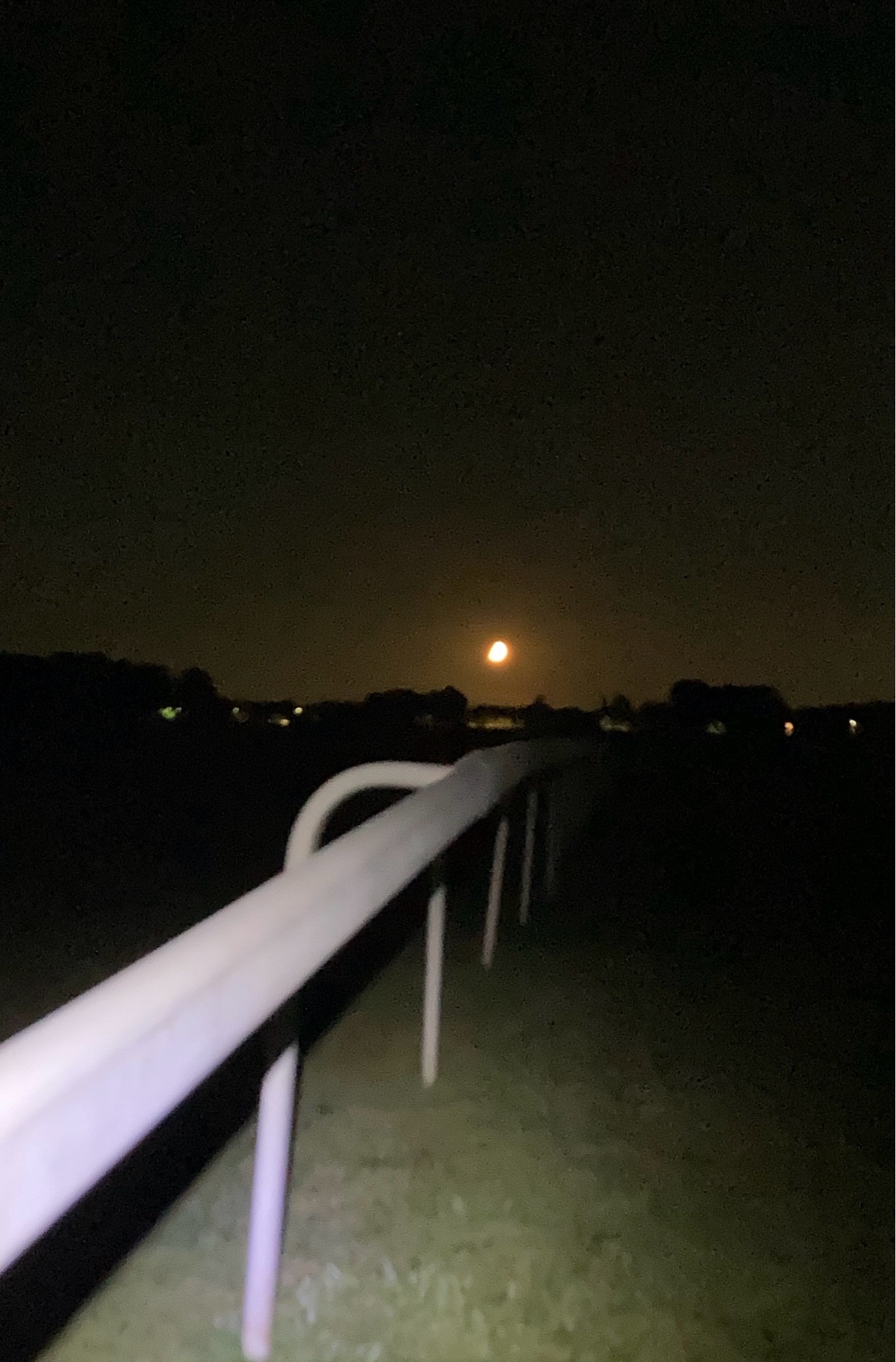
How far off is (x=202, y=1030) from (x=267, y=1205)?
1.20 meters

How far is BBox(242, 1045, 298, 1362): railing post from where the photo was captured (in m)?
2.10

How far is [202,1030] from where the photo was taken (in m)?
1.06

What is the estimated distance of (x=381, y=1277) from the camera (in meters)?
2.52

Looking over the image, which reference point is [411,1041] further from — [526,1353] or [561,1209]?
[526,1353]

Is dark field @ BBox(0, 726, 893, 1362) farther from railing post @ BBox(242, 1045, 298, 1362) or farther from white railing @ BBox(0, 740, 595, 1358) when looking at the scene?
white railing @ BBox(0, 740, 595, 1358)

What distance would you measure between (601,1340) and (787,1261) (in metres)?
0.63

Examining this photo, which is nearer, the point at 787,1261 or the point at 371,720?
the point at 787,1261

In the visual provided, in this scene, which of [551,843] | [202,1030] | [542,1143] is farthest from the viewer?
[551,843]

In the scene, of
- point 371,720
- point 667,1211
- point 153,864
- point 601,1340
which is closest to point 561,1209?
point 667,1211

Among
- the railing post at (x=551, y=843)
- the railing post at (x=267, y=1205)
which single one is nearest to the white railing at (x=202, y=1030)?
the railing post at (x=267, y=1205)

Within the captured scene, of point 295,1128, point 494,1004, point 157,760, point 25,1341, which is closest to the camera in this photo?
point 25,1341

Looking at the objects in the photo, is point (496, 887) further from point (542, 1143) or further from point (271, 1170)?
point (271, 1170)

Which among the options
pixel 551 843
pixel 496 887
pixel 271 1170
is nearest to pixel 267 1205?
pixel 271 1170

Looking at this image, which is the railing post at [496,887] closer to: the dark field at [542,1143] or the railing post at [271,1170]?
the dark field at [542,1143]
